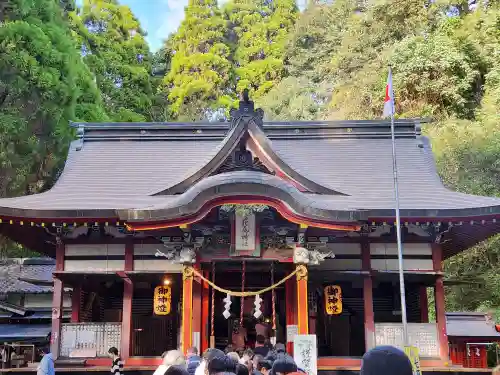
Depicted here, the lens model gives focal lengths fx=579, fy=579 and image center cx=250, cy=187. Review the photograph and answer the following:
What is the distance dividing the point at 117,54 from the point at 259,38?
40.8 feet

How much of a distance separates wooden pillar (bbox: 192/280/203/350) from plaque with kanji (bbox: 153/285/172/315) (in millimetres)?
1159

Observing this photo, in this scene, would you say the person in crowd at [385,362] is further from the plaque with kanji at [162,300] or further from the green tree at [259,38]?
the green tree at [259,38]

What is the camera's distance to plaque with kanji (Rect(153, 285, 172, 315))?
1257 cm

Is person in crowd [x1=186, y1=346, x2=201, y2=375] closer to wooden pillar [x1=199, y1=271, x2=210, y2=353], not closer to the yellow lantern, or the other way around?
wooden pillar [x1=199, y1=271, x2=210, y2=353]

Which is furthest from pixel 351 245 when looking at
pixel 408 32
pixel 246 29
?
pixel 246 29

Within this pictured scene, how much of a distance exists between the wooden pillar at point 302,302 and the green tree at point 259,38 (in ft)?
106

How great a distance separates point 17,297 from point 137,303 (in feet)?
25.8

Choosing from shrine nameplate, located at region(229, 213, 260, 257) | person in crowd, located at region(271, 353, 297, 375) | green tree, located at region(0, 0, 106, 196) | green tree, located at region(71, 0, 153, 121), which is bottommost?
person in crowd, located at region(271, 353, 297, 375)

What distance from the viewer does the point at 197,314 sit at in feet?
37.8

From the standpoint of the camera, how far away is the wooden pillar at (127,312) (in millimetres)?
11766

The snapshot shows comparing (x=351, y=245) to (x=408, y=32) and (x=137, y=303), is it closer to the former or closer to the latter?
(x=137, y=303)

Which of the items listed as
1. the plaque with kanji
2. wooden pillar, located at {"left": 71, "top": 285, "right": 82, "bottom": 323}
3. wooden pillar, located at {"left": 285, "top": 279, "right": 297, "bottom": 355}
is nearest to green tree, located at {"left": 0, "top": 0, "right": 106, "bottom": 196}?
wooden pillar, located at {"left": 71, "top": 285, "right": 82, "bottom": 323}

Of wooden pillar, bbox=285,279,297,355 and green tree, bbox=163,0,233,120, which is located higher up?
green tree, bbox=163,0,233,120

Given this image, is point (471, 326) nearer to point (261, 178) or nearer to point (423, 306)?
point (423, 306)
